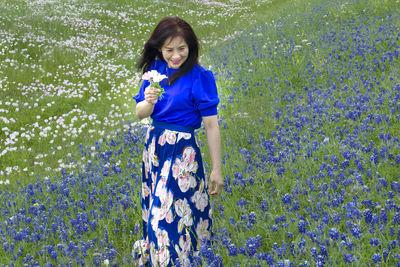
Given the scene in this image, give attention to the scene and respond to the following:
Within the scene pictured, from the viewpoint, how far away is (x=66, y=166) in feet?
21.5

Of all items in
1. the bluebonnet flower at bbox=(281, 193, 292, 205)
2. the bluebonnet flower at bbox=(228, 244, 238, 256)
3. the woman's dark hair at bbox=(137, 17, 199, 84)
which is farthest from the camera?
the bluebonnet flower at bbox=(281, 193, 292, 205)

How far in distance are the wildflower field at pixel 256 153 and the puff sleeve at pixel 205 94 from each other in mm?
1083

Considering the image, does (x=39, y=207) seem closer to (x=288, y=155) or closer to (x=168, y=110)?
(x=168, y=110)

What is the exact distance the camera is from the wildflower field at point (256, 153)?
3436 mm

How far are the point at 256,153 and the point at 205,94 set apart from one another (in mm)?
1919

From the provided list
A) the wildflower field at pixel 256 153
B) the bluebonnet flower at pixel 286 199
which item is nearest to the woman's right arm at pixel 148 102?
the wildflower field at pixel 256 153

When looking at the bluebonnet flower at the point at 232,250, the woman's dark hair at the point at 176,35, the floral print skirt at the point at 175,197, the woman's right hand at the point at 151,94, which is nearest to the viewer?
the bluebonnet flower at the point at 232,250

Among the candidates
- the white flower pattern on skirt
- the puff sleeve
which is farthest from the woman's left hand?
the puff sleeve

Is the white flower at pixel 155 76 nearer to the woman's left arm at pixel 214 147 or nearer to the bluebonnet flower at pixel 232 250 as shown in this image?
the woman's left arm at pixel 214 147

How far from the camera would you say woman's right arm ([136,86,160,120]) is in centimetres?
332

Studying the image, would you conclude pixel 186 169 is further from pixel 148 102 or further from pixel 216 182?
pixel 148 102

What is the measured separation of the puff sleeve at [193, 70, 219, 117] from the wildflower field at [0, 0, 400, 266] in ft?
3.55

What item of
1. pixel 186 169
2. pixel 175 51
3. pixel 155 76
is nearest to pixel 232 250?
pixel 186 169

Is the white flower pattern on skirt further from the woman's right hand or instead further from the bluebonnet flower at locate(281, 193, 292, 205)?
the bluebonnet flower at locate(281, 193, 292, 205)
